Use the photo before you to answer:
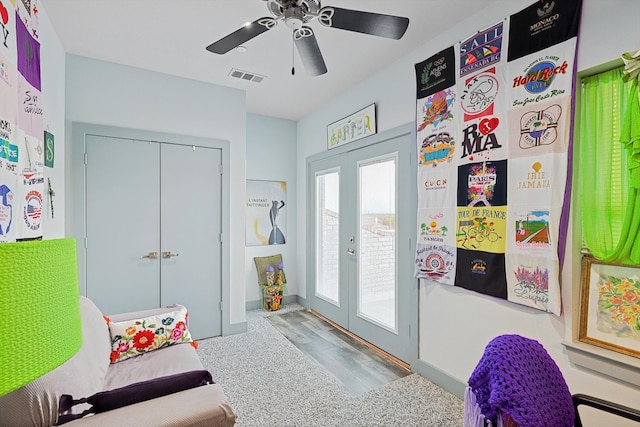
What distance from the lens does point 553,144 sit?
186 cm

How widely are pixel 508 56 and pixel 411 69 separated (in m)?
0.90

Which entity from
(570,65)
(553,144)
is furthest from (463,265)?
(570,65)

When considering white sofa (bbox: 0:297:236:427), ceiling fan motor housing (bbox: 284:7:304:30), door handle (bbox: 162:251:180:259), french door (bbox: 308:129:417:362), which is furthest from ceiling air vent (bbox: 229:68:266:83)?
white sofa (bbox: 0:297:236:427)

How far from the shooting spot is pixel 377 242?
10.9 feet

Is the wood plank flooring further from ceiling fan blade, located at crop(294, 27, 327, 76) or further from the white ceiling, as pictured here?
the white ceiling

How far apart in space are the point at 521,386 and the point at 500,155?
1491 millimetres

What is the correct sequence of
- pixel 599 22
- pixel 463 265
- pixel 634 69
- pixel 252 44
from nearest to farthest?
pixel 634 69
pixel 599 22
pixel 463 265
pixel 252 44

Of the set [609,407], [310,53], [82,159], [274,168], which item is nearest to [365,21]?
[310,53]

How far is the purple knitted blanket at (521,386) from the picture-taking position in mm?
1095

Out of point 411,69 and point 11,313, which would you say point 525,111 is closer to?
point 411,69

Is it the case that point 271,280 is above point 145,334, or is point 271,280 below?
below

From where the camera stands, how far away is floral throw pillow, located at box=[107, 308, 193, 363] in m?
2.14

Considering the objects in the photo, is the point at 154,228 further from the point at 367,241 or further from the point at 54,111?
the point at 367,241

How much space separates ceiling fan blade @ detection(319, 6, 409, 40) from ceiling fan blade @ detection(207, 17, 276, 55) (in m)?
0.30
